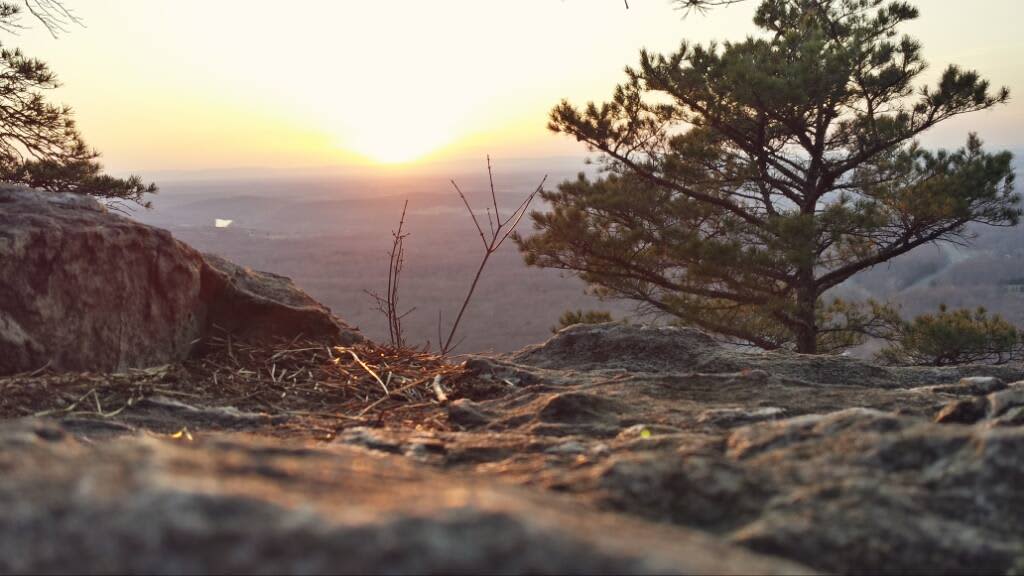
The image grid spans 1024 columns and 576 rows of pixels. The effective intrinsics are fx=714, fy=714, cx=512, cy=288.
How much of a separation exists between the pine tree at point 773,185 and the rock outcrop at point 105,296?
7817 millimetres

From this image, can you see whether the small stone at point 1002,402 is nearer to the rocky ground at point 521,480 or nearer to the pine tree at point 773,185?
the rocky ground at point 521,480

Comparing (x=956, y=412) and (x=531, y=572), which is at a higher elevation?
(x=531, y=572)

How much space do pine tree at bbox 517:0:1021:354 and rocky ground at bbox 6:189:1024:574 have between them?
8101 mm

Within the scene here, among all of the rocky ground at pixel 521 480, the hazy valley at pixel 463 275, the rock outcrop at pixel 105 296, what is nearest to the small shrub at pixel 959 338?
the rocky ground at pixel 521 480

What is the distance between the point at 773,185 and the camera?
11820 millimetres

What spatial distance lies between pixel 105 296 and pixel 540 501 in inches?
121

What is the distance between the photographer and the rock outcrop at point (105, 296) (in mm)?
3047

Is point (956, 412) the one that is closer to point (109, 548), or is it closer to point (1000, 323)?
point (109, 548)

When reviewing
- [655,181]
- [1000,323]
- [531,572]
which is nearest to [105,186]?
[655,181]

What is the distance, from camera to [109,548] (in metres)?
0.65

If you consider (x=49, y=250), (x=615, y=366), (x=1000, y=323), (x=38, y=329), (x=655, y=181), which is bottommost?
(x=1000, y=323)

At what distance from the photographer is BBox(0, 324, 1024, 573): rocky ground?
65 centimetres

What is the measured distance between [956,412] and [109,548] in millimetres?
1648

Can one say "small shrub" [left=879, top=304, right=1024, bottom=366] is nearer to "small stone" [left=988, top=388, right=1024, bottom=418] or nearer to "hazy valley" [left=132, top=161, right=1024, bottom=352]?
"small stone" [left=988, top=388, right=1024, bottom=418]
